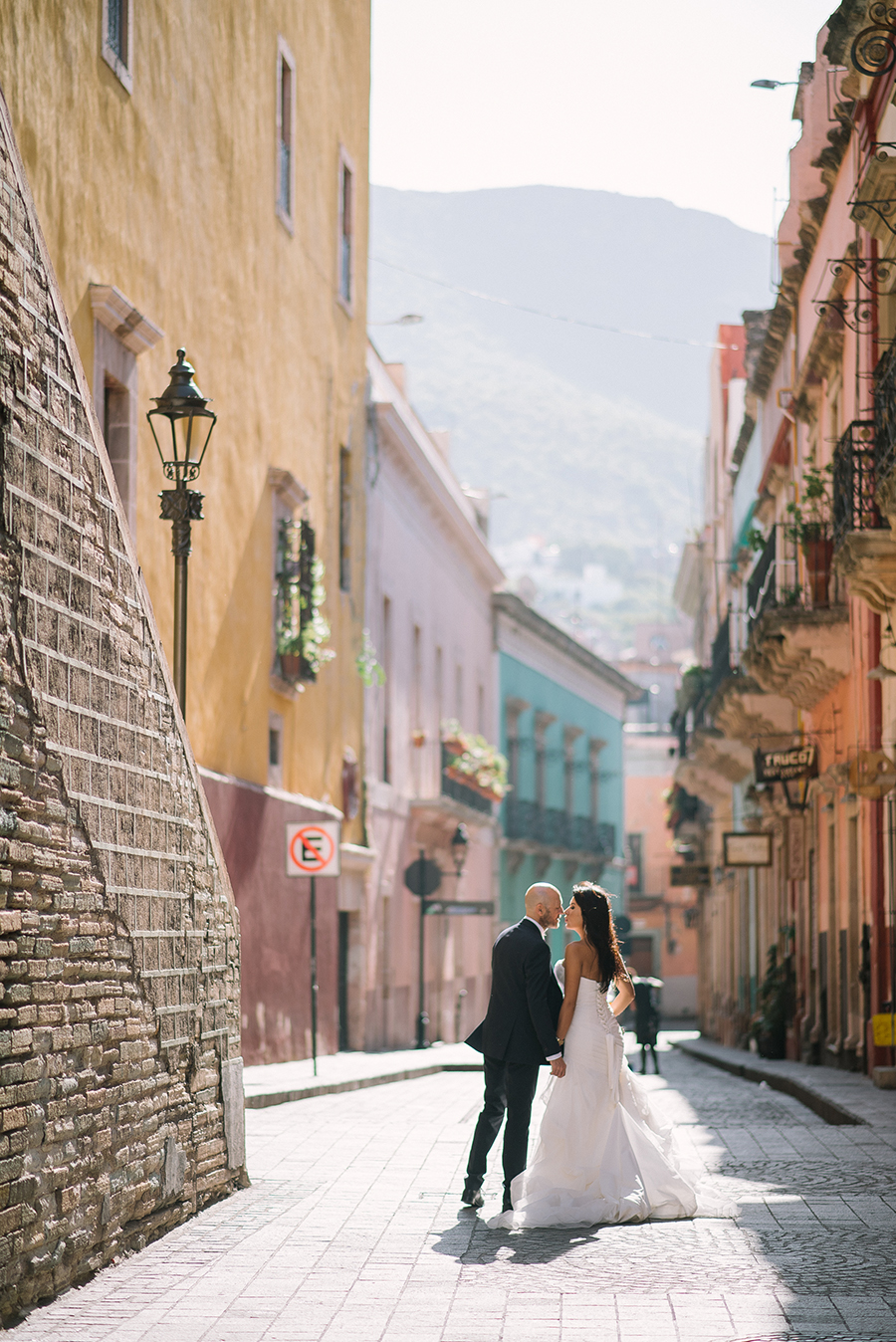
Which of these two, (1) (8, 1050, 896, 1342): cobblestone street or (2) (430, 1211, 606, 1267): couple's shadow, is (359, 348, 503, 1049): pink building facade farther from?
(2) (430, 1211, 606, 1267): couple's shadow

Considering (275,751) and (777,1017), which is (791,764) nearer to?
(777,1017)

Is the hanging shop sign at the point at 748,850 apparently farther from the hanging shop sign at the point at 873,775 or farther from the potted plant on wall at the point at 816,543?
the hanging shop sign at the point at 873,775

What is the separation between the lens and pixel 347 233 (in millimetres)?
27047

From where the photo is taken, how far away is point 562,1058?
9.85 metres

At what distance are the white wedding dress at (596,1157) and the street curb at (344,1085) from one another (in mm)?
4662

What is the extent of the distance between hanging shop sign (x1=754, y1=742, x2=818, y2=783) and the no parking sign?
7390 mm

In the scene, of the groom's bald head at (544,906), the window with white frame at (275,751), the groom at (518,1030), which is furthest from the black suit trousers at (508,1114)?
the window with white frame at (275,751)

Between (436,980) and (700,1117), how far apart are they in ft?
64.3

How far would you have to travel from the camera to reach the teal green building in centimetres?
4616

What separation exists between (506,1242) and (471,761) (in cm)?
2803

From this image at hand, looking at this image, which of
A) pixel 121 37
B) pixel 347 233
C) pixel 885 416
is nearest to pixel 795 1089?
pixel 885 416

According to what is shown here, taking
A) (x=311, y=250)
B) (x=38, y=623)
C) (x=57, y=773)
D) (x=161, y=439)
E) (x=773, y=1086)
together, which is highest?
(x=311, y=250)

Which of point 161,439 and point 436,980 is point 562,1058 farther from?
point 436,980

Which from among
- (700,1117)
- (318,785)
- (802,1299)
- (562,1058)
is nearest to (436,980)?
(318,785)
